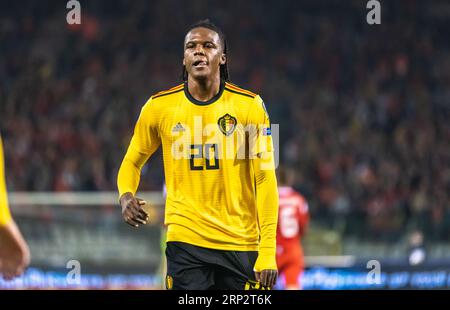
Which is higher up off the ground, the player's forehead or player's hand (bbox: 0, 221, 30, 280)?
the player's forehead

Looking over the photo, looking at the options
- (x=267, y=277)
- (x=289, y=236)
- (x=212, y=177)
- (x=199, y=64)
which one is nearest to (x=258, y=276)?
(x=267, y=277)

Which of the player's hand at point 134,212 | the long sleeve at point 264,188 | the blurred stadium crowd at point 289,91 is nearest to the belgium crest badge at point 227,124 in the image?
the long sleeve at point 264,188

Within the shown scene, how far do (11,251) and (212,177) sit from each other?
2317mm

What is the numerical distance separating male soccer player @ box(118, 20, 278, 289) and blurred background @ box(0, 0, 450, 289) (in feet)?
25.0

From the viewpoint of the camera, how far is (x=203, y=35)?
19.8ft

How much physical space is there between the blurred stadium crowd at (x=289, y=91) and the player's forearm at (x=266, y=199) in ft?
27.5

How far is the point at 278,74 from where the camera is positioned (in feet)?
63.7

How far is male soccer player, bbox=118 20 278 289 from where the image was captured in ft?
19.5

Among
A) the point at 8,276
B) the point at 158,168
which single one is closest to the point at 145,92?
the point at 158,168

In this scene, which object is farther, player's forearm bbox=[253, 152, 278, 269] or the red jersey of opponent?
the red jersey of opponent

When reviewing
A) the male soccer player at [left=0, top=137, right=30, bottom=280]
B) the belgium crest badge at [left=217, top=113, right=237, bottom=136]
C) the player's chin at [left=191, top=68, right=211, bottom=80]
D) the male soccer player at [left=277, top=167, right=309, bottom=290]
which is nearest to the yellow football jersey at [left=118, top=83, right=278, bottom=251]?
the belgium crest badge at [left=217, top=113, right=237, bottom=136]

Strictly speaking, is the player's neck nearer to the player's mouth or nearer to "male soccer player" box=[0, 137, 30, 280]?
the player's mouth
